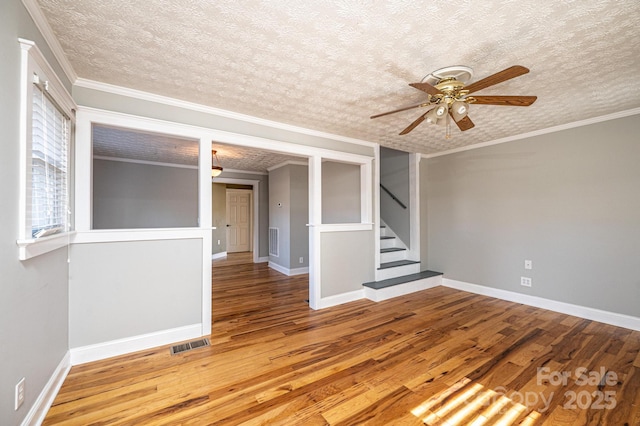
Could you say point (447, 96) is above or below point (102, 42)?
below

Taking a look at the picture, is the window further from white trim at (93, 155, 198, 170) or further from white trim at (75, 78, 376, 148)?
white trim at (93, 155, 198, 170)

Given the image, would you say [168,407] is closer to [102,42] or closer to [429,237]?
[102,42]

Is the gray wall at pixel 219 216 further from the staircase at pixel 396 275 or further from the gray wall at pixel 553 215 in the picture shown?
the gray wall at pixel 553 215

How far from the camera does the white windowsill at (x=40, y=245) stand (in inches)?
52.7

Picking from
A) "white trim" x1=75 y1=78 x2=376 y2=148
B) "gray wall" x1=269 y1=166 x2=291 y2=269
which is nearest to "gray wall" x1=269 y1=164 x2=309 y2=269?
"gray wall" x1=269 y1=166 x2=291 y2=269

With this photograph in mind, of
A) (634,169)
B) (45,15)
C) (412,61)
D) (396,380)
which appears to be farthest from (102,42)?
(634,169)

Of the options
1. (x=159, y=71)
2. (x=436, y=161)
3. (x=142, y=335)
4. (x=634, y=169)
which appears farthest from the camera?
(x=436, y=161)

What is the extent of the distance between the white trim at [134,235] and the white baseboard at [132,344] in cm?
89

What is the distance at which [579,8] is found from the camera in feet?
4.71

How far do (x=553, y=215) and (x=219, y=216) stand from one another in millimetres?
7786

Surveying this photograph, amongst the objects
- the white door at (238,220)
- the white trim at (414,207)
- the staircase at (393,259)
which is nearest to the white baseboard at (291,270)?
the staircase at (393,259)

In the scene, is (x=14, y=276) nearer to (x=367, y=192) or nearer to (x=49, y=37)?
(x=49, y=37)

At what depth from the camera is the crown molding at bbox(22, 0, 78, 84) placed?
140cm

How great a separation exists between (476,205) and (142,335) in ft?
15.6
